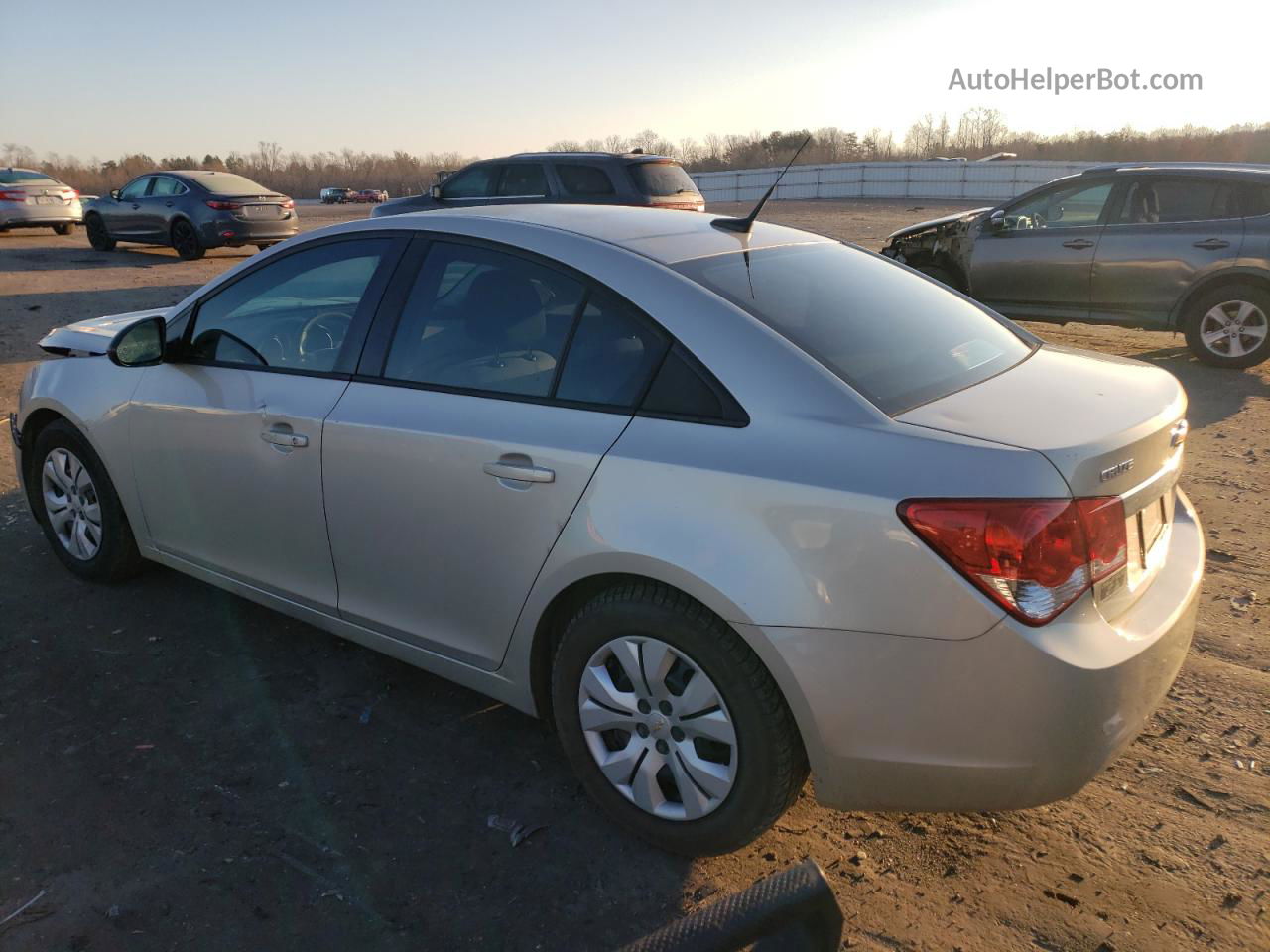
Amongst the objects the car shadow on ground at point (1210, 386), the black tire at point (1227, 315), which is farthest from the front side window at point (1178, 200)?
the car shadow on ground at point (1210, 386)

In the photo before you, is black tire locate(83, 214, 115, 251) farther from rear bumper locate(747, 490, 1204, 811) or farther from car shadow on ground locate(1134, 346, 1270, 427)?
rear bumper locate(747, 490, 1204, 811)

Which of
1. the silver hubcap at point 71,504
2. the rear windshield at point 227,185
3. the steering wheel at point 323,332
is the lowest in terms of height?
the silver hubcap at point 71,504

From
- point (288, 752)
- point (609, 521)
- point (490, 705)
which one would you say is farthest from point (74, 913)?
point (609, 521)

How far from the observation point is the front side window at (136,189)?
58.5ft

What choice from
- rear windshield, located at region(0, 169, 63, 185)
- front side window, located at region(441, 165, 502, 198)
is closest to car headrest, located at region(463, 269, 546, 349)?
front side window, located at region(441, 165, 502, 198)

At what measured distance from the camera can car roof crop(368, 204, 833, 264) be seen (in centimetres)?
307

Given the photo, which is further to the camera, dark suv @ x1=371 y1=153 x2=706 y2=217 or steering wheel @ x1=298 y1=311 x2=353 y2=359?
dark suv @ x1=371 y1=153 x2=706 y2=217

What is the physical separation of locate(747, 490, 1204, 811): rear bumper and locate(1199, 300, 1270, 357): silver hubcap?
24.7 ft

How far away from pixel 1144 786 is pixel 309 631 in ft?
10.3

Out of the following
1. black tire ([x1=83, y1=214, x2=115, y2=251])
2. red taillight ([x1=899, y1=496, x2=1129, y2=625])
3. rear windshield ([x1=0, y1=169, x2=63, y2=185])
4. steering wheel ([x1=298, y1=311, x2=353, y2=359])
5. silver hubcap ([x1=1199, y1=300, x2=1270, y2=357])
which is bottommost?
silver hubcap ([x1=1199, y1=300, x2=1270, y2=357])

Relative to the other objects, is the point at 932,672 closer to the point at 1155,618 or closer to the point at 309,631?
the point at 1155,618

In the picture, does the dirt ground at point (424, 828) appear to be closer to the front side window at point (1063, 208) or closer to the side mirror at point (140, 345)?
the side mirror at point (140, 345)

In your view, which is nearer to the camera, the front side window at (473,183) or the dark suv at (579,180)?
the dark suv at (579,180)

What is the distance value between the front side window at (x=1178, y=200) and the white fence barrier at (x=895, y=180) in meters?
26.5
